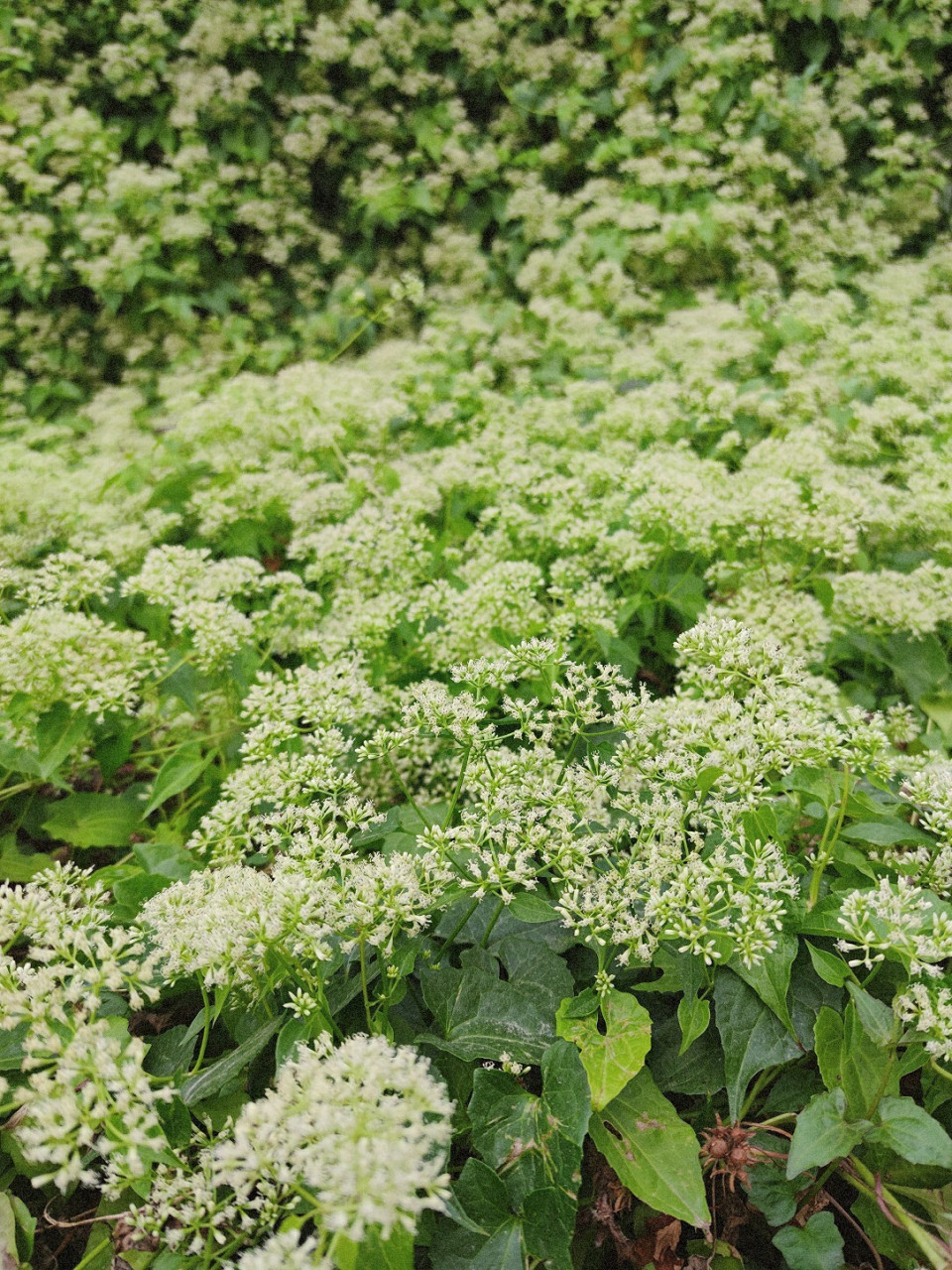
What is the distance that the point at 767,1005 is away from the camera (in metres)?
1.70

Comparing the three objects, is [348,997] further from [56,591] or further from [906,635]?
[906,635]

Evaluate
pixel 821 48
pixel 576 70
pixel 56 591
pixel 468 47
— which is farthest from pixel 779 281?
pixel 56 591

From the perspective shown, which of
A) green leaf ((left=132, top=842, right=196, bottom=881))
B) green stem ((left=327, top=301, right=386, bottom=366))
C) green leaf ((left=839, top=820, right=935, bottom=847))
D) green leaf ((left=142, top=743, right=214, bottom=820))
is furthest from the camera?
green stem ((left=327, top=301, right=386, bottom=366))

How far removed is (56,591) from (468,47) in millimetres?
6853

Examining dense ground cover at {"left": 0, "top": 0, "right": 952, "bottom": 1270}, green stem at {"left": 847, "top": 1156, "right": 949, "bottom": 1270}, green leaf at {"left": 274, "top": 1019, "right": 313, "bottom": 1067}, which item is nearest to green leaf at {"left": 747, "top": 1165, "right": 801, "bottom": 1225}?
dense ground cover at {"left": 0, "top": 0, "right": 952, "bottom": 1270}

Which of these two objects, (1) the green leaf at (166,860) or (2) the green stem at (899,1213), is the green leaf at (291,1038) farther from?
(2) the green stem at (899,1213)

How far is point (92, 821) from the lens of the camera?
2.67 m

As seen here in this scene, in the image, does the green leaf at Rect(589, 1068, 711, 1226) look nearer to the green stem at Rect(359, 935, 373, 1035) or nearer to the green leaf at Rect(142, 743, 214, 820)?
the green stem at Rect(359, 935, 373, 1035)

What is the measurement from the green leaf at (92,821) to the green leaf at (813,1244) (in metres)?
2.10

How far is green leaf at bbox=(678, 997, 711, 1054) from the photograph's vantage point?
1.61 metres

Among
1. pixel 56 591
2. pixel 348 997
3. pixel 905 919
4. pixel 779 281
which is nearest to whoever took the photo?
pixel 905 919

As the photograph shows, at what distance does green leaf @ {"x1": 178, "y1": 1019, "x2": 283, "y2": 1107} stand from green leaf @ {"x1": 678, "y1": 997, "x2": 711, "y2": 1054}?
0.81m

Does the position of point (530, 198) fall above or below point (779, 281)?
above

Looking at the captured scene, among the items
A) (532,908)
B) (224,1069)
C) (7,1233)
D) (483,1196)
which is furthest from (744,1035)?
(7,1233)
